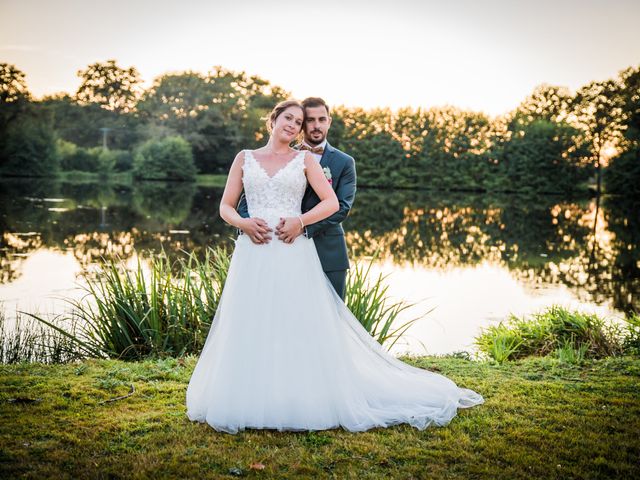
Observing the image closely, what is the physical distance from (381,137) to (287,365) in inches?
2225

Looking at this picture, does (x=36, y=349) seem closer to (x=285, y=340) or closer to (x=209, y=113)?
(x=285, y=340)

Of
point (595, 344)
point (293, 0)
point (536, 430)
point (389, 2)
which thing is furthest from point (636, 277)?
point (293, 0)

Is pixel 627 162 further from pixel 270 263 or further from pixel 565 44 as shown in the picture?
pixel 270 263

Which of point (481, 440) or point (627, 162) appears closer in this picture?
point (481, 440)

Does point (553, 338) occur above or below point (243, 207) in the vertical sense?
below

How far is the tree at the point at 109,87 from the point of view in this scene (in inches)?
2744

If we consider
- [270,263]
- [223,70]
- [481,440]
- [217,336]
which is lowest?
[481,440]

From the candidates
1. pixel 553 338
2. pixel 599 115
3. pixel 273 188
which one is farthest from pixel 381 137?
pixel 273 188

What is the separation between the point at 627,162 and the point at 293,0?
31281 millimetres

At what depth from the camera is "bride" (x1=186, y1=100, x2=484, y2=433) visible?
401cm

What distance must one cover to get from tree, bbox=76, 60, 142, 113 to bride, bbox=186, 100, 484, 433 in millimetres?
70207

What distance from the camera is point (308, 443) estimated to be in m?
3.79

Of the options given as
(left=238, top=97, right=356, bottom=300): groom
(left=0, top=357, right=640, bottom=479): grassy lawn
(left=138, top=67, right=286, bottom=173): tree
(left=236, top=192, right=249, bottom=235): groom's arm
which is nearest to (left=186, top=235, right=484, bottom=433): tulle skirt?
(left=0, top=357, right=640, bottom=479): grassy lawn

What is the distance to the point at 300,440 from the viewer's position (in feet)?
12.6
